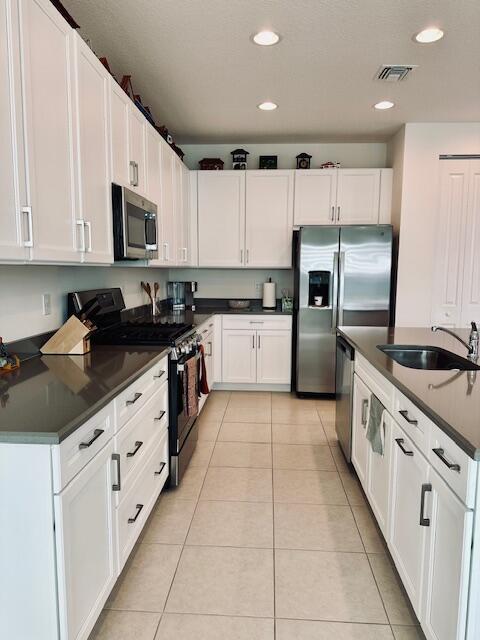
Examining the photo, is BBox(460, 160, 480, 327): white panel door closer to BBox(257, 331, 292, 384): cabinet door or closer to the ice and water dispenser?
the ice and water dispenser

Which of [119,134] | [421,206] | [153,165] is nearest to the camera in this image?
[119,134]

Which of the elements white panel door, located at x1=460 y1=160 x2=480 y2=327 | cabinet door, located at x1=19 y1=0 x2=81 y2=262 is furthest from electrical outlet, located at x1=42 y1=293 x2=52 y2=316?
white panel door, located at x1=460 y1=160 x2=480 y2=327

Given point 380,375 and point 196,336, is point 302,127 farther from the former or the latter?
point 380,375

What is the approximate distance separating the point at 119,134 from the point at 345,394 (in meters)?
2.16

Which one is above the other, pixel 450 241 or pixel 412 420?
pixel 450 241

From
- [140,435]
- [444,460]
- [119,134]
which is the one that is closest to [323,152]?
[119,134]

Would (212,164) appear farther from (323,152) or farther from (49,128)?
(49,128)

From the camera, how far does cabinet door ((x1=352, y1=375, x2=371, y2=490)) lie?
2.38 meters

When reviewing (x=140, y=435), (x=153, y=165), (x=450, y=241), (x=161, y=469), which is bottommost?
(x=161, y=469)

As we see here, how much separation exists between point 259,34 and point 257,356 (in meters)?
2.93

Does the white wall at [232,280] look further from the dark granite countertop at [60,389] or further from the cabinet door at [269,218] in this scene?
the dark granite countertop at [60,389]

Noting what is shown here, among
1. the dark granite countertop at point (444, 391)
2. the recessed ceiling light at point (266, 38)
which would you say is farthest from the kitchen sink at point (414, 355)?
the recessed ceiling light at point (266, 38)

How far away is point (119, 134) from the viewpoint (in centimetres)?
246

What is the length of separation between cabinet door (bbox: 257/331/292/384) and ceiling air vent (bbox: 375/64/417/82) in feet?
7.94
